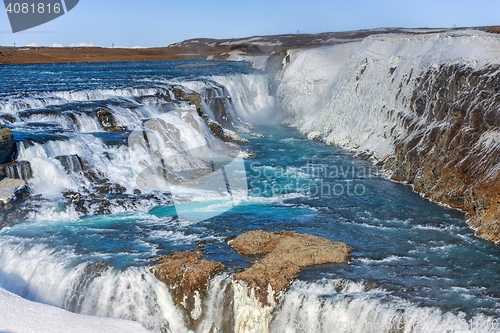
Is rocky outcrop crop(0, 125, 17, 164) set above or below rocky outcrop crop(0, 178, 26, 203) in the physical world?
above

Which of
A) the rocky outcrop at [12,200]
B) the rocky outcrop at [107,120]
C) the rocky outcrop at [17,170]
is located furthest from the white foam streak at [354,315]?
the rocky outcrop at [107,120]

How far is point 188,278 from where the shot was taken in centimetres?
950

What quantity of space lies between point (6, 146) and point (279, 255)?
26.6 feet

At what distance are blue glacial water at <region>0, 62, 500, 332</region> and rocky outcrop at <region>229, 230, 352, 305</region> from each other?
0.78 feet

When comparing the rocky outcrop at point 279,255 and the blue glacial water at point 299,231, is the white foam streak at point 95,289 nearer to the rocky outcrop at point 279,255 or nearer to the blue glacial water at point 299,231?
the blue glacial water at point 299,231

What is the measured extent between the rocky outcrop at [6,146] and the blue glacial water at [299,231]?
0.55 metres

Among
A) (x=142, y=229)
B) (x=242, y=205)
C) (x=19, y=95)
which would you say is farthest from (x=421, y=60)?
(x=19, y=95)

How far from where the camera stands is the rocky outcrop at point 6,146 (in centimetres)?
1411

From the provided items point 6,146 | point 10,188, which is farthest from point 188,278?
point 6,146

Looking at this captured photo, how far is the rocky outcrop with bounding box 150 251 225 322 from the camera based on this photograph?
9.38m

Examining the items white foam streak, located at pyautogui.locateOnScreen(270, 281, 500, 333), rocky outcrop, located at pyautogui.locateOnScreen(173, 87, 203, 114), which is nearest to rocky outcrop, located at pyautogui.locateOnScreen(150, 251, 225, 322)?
white foam streak, located at pyautogui.locateOnScreen(270, 281, 500, 333)

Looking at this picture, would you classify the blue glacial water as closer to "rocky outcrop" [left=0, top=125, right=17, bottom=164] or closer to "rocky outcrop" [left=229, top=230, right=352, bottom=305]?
"rocky outcrop" [left=229, top=230, right=352, bottom=305]

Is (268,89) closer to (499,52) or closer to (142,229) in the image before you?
(499,52)

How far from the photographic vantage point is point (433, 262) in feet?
33.4
